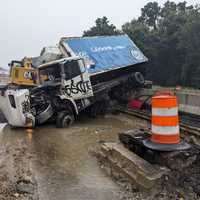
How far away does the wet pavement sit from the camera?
473cm

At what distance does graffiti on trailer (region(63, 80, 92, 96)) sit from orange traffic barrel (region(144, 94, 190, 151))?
636 centimetres

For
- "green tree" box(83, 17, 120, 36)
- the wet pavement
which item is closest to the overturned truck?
the wet pavement

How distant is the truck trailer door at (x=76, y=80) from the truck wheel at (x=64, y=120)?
0.64 m

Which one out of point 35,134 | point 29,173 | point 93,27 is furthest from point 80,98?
point 93,27

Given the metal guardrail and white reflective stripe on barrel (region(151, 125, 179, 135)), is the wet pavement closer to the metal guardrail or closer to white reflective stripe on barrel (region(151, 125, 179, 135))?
the metal guardrail

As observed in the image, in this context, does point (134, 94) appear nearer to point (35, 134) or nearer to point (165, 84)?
point (35, 134)

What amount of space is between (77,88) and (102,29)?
27.7 metres

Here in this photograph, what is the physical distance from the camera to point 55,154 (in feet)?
23.2

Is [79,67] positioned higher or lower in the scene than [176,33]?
lower

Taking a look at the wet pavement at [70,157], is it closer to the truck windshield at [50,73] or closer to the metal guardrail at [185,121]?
the metal guardrail at [185,121]

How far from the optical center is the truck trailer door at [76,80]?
11.0 meters

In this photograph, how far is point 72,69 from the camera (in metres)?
11.1

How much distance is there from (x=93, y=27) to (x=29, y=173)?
35695mm

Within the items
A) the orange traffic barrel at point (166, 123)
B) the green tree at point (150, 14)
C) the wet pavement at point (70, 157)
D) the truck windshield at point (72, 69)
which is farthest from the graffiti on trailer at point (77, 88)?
the green tree at point (150, 14)
